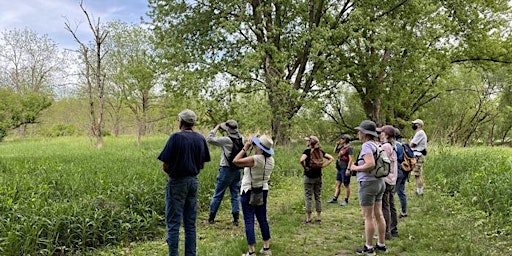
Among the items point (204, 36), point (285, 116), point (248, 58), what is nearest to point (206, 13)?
point (204, 36)

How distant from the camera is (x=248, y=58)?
54.1ft

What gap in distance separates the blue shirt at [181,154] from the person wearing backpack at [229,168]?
1.51 meters

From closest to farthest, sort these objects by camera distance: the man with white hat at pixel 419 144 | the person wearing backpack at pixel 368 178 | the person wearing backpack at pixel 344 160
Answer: the person wearing backpack at pixel 368 178 < the person wearing backpack at pixel 344 160 < the man with white hat at pixel 419 144

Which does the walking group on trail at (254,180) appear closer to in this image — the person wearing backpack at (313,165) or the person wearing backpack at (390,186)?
the person wearing backpack at (390,186)

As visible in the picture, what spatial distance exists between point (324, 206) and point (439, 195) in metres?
2.63

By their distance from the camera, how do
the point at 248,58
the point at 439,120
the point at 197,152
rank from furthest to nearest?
1. the point at 439,120
2. the point at 248,58
3. the point at 197,152

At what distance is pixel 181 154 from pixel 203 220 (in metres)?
2.94

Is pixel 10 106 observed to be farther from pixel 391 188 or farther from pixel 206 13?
pixel 391 188

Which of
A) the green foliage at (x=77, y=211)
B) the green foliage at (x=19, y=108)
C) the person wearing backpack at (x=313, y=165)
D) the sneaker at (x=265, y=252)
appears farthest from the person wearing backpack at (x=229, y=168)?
the green foliage at (x=19, y=108)

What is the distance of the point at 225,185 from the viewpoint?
22.7ft

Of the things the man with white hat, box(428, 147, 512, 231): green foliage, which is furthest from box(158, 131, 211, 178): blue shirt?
the man with white hat

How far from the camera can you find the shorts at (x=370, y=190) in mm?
5078

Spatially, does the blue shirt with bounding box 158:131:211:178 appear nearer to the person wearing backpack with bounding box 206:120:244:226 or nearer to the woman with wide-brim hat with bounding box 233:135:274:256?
the woman with wide-brim hat with bounding box 233:135:274:256

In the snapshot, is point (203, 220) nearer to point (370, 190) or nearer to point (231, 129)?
point (231, 129)
